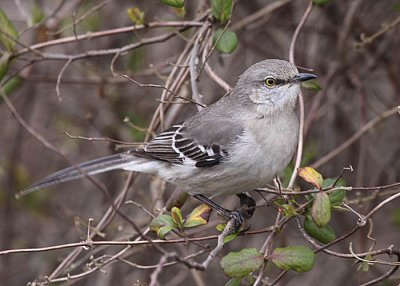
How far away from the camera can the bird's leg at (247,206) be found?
12.6 feet

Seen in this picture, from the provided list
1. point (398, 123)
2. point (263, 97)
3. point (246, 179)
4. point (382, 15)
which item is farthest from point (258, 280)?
point (398, 123)

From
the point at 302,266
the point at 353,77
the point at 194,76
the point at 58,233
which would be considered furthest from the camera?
the point at 58,233

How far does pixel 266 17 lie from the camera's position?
5.35m

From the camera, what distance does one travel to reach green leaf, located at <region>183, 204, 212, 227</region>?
3266mm

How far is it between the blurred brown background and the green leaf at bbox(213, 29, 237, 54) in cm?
62

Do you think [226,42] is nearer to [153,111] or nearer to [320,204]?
[320,204]

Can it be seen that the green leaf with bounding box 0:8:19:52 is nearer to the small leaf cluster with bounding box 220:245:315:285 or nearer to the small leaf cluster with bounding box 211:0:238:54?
the small leaf cluster with bounding box 211:0:238:54

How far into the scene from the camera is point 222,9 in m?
4.01

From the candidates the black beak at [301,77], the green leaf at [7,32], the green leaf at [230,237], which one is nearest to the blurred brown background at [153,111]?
the green leaf at [7,32]

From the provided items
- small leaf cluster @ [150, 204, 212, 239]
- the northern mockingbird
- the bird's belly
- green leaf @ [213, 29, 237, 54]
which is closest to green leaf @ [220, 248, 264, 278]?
small leaf cluster @ [150, 204, 212, 239]

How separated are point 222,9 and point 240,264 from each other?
170cm

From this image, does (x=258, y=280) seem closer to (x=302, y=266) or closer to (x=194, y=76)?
(x=302, y=266)

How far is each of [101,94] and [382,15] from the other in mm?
2329

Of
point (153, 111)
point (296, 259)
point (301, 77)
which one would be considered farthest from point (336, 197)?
point (153, 111)
